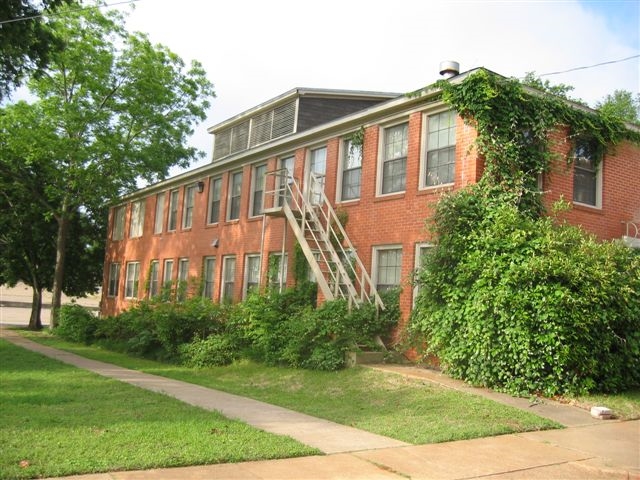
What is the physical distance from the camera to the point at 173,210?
24.1 meters

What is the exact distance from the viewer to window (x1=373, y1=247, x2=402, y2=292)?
13.5 meters

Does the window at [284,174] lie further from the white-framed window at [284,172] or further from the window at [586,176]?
the window at [586,176]

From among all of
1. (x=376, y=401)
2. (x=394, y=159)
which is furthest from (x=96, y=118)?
(x=376, y=401)

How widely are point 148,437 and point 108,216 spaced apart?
26.1m

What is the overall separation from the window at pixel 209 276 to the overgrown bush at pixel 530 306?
11.0 metres

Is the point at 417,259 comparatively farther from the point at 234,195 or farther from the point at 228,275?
the point at 234,195

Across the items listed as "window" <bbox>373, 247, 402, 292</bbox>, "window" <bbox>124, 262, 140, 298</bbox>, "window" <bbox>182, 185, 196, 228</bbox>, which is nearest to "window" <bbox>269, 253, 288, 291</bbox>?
"window" <bbox>373, 247, 402, 292</bbox>

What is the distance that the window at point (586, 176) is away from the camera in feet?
43.1

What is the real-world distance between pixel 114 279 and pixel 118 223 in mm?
2663

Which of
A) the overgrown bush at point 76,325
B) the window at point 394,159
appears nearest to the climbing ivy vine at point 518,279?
the window at point 394,159

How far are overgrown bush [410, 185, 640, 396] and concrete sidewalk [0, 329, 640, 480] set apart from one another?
0.88m

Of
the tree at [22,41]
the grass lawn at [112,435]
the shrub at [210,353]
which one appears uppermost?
the tree at [22,41]

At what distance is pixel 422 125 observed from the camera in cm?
1316

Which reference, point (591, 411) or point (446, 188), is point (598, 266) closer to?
point (591, 411)
